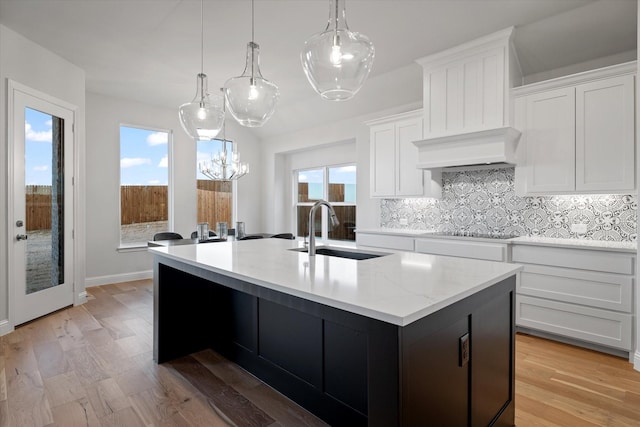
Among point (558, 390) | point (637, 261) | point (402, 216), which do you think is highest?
point (402, 216)

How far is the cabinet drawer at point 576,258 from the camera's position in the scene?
2.81 metres

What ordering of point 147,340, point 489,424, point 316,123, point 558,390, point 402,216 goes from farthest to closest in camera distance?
1. point 316,123
2. point 402,216
3. point 147,340
4. point 558,390
5. point 489,424

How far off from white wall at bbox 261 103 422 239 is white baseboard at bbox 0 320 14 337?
174 inches

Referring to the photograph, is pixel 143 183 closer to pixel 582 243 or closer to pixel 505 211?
pixel 505 211

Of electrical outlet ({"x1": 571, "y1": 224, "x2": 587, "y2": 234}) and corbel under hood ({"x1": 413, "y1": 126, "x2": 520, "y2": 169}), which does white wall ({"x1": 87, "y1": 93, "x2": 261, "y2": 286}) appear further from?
electrical outlet ({"x1": 571, "y1": 224, "x2": 587, "y2": 234})

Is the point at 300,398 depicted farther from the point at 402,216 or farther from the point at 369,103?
the point at 369,103

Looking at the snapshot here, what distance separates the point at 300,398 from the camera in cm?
216

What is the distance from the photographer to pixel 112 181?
548 centimetres

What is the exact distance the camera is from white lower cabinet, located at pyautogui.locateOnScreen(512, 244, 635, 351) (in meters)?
2.82

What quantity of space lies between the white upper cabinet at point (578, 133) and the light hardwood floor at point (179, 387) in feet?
5.02

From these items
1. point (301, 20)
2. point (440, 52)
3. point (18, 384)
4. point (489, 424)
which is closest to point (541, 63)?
point (440, 52)

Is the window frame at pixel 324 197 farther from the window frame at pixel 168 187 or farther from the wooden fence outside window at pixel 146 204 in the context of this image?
the window frame at pixel 168 187

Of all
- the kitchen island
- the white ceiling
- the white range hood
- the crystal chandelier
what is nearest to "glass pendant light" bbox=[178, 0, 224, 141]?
the white ceiling

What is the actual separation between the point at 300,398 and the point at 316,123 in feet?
16.0
